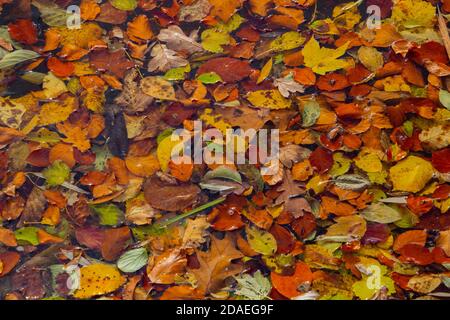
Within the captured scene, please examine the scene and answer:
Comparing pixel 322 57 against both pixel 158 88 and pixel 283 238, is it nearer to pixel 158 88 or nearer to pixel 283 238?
pixel 158 88

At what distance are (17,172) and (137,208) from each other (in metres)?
0.44

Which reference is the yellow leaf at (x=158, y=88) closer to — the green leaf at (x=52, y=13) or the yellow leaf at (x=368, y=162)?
the green leaf at (x=52, y=13)

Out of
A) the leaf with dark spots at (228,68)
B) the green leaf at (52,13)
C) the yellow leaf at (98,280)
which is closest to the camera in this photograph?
the yellow leaf at (98,280)

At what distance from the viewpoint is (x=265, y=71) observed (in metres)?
2.17

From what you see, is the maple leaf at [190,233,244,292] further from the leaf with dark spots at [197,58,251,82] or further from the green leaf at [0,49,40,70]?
the green leaf at [0,49,40,70]

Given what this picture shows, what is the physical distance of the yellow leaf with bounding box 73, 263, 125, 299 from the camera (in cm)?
179

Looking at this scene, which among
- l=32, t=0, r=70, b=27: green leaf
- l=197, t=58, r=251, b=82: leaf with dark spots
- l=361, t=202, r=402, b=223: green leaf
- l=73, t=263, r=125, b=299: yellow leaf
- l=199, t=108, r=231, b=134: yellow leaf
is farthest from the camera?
l=32, t=0, r=70, b=27: green leaf

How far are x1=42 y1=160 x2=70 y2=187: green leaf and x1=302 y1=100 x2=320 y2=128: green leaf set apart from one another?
0.87m

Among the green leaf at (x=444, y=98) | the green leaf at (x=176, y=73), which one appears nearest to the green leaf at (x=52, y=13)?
the green leaf at (x=176, y=73)

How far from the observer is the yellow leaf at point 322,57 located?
217cm

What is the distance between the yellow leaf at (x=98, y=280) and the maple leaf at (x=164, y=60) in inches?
31.4

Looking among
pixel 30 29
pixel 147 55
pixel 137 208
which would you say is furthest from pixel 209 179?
pixel 30 29

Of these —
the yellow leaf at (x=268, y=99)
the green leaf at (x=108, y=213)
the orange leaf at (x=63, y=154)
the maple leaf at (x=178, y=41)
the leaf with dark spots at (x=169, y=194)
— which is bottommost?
the green leaf at (x=108, y=213)

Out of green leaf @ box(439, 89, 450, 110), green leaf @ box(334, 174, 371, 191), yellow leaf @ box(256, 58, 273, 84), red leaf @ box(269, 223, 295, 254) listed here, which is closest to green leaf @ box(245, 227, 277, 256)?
red leaf @ box(269, 223, 295, 254)
